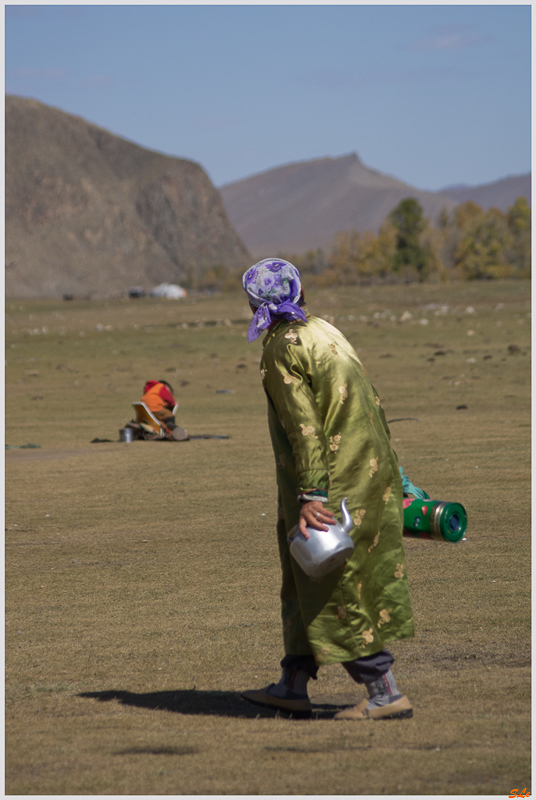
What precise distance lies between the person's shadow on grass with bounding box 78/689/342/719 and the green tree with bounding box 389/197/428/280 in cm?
9303

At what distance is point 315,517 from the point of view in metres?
4.03

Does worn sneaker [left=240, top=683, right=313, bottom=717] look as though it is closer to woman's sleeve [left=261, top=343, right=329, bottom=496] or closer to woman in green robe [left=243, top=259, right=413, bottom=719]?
woman in green robe [left=243, top=259, right=413, bottom=719]

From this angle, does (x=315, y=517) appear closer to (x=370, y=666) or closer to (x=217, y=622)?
(x=370, y=666)

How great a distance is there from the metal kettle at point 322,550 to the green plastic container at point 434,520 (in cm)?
71

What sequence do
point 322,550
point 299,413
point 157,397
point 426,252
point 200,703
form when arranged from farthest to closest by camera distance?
point 426,252, point 157,397, point 200,703, point 299,413, point 322,550

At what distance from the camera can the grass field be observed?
3.54m

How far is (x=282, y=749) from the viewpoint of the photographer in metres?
3.74

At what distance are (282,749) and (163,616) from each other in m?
2.49

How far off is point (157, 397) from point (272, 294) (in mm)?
9370

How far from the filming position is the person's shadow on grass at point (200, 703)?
175 inches

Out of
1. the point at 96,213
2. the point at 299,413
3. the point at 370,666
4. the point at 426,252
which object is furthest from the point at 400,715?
the point at 96,213

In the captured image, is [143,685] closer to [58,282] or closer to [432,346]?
[432,346]

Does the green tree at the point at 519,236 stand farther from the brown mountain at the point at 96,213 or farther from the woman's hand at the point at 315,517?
the woman's hand at the point at 315,517

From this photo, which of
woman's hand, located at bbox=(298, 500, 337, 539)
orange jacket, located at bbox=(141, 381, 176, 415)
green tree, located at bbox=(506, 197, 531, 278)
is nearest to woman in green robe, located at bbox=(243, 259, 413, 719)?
woman's hand, located at bbox=(298, 500, 337, 539)
